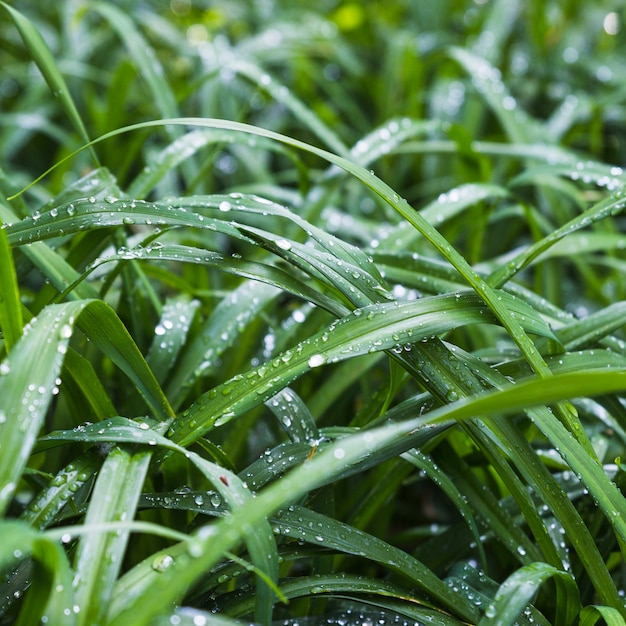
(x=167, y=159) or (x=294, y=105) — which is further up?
(x=294, y=105)

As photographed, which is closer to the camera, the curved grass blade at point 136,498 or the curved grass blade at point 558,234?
the curved grass blade at point 136,498

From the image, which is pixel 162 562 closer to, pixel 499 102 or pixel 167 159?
pixel 167 159

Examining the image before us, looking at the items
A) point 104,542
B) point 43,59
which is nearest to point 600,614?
point 104,542

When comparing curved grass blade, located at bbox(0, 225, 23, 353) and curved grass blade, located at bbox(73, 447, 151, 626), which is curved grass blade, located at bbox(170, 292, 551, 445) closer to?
curved grass blade, located at bbox(73, 447, 151, 626)

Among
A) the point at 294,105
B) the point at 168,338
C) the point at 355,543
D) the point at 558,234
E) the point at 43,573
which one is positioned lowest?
the point at 43,573

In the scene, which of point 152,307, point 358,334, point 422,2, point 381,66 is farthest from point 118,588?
point 422,2

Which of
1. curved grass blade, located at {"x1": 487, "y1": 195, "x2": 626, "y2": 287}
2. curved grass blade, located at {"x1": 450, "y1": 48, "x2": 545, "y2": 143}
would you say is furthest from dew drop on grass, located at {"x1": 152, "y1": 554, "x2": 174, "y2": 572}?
curved grass blade, located at {"x1": 450, "y1": 48, "x2": 545, "y2": 143}

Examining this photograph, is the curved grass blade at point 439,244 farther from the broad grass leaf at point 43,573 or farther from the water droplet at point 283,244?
the broad grass leaf at point 43,573

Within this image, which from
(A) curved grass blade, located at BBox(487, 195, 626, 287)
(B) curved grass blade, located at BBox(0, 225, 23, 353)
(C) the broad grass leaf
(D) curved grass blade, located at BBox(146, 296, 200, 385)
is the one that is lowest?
(C) the broad grass leaf

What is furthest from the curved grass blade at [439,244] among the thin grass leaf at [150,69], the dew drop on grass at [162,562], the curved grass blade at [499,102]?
the curved grass blade at [499,102]
